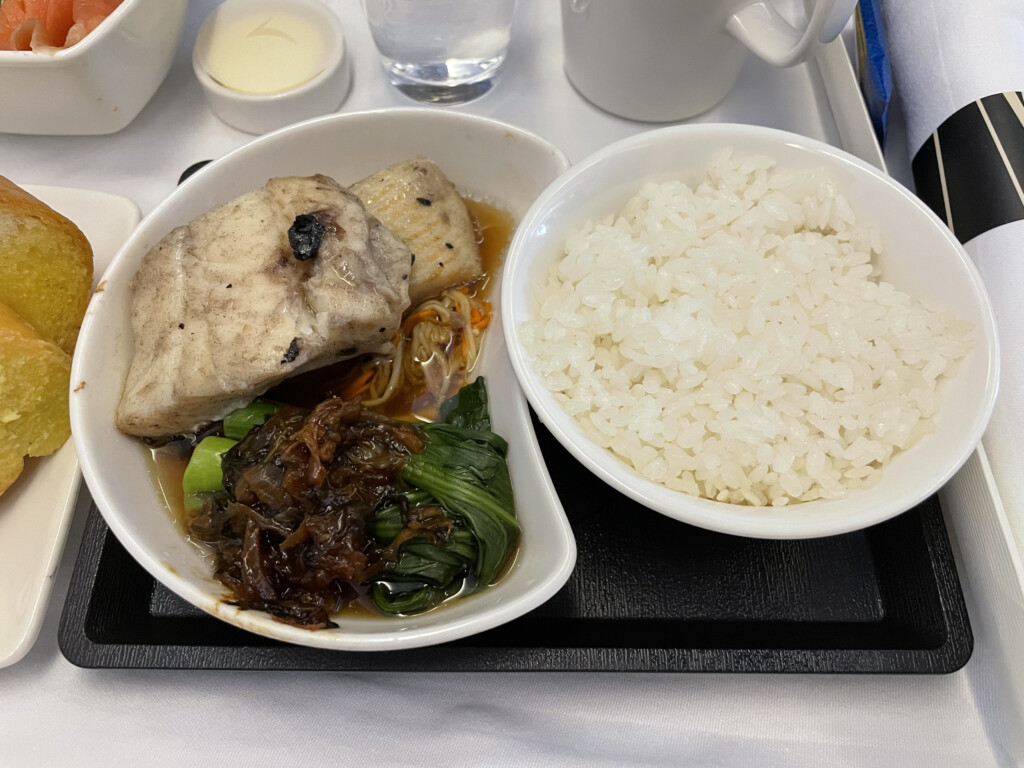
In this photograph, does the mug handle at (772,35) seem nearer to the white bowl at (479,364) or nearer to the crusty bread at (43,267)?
the white bowl at (479,364)

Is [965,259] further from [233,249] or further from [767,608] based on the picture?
[233,249]

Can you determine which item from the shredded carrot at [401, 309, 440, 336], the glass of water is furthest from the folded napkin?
the shredded carrot at [401, 309, 440, 336]

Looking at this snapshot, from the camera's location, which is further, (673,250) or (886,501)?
(673,250)

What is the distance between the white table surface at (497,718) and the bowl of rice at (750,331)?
→ 1.52 ft

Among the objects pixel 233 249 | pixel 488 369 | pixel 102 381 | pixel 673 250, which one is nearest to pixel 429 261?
pixel 488 369

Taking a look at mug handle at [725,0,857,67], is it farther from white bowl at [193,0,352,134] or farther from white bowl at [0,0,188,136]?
white bowl at [0,0,188,136]

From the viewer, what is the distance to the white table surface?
59.2 inches

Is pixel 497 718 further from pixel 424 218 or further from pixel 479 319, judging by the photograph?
pixel 424 218

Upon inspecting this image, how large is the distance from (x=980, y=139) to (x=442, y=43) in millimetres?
1489

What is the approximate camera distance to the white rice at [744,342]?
1399 mm

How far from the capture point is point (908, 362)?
1.46 metres

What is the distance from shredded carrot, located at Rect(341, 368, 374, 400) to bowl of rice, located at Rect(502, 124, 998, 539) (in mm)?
459

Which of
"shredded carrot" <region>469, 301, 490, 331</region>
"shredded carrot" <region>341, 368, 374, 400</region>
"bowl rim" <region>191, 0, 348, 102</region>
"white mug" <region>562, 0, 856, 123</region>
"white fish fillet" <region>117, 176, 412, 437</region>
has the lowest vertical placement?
"shredded carrot" <region>341, 368, 374, 400</region>

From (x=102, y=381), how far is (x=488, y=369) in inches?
33.2
